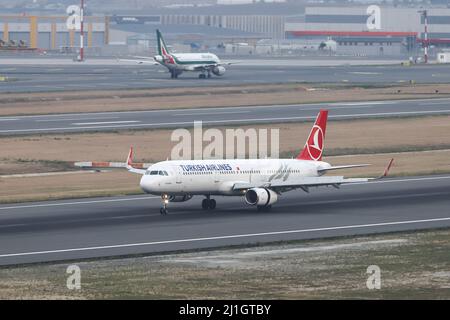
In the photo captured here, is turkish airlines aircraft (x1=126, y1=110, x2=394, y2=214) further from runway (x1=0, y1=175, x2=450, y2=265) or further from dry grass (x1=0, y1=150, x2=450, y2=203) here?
dry grass (x1=0, y1=150, x2=450, y2=203)

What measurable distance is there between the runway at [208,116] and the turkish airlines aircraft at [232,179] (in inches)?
2019

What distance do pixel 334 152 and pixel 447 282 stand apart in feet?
191

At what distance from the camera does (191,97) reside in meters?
166

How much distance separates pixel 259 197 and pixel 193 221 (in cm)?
511

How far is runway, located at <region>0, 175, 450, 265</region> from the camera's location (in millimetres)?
60219

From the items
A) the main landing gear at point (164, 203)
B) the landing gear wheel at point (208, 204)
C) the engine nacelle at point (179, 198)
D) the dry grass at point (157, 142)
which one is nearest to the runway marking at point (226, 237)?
the main landing gear at point (164, 203)

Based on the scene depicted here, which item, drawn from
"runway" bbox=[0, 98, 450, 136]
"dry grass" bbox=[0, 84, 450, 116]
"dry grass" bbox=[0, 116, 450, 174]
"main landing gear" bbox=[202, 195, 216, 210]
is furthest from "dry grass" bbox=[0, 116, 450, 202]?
"dry grass" bbox=[0, 84, 450, 116]

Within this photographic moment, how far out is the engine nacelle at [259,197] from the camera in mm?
71625

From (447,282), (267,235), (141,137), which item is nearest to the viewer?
(447,282)

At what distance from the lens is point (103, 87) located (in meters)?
182

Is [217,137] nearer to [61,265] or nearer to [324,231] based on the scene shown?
[324,231]

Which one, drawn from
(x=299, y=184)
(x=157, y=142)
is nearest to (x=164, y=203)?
(x=299, y=184)

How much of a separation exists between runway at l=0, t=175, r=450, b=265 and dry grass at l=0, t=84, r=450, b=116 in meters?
68.5
